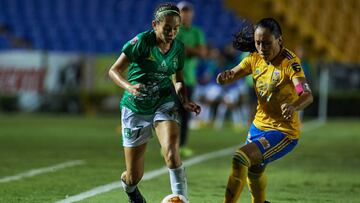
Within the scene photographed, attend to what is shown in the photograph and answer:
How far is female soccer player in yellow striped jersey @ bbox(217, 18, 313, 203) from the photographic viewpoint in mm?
7016

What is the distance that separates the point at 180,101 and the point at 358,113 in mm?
20024

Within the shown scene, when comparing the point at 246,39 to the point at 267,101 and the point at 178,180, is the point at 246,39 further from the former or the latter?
the point at 178,180

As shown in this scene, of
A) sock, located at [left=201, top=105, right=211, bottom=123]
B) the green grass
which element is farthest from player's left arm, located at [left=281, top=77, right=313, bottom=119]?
sock, located at [left=201, top=105, right=211, bottom=123]

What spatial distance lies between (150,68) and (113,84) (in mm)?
20419

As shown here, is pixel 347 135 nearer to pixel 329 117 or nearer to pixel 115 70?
pixel 329 117

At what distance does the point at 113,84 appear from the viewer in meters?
27.7

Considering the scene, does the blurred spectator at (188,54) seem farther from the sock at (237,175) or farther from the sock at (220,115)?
the sock at (220,115)

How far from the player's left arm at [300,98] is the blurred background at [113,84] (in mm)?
5164

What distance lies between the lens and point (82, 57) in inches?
1099

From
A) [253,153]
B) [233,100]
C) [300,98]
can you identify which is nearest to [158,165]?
[253,153]

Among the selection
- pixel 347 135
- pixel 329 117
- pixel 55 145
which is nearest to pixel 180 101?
pixel 55 145

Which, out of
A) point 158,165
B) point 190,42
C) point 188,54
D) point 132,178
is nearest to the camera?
point 132,178

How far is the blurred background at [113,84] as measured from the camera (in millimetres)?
14789

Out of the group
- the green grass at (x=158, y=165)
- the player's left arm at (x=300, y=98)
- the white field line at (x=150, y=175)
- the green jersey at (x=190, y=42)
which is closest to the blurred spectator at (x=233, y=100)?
the green grass at (x=158, y=165)
